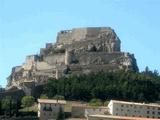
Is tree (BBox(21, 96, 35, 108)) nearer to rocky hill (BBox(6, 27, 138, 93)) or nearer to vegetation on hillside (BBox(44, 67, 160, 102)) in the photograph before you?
vegetation on hillside (BBox(44, 67, 160, 102))

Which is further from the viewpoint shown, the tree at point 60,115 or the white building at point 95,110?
the tree at point 60,115

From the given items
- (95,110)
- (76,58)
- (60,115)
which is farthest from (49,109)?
(76,58)

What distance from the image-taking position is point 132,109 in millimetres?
86062

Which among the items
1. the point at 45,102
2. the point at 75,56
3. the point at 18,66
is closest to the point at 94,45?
the point at 75,56

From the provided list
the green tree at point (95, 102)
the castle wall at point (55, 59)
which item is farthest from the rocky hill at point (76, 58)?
the green tree at point (95, 102)

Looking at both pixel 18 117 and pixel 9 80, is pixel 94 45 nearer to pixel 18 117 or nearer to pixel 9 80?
pixel 9 80

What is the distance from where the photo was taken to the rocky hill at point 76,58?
10838 cm

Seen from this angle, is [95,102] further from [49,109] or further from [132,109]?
[49,109]

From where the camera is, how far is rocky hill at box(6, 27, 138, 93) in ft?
356

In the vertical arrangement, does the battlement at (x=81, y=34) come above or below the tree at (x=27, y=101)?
above

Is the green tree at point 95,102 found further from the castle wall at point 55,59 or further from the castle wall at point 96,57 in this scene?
the castle wall at point 55,59

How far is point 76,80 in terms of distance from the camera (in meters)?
99.8

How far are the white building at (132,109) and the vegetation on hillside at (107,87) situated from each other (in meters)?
9.36

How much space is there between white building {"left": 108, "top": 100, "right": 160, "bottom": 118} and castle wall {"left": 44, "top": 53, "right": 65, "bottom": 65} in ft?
86.0
